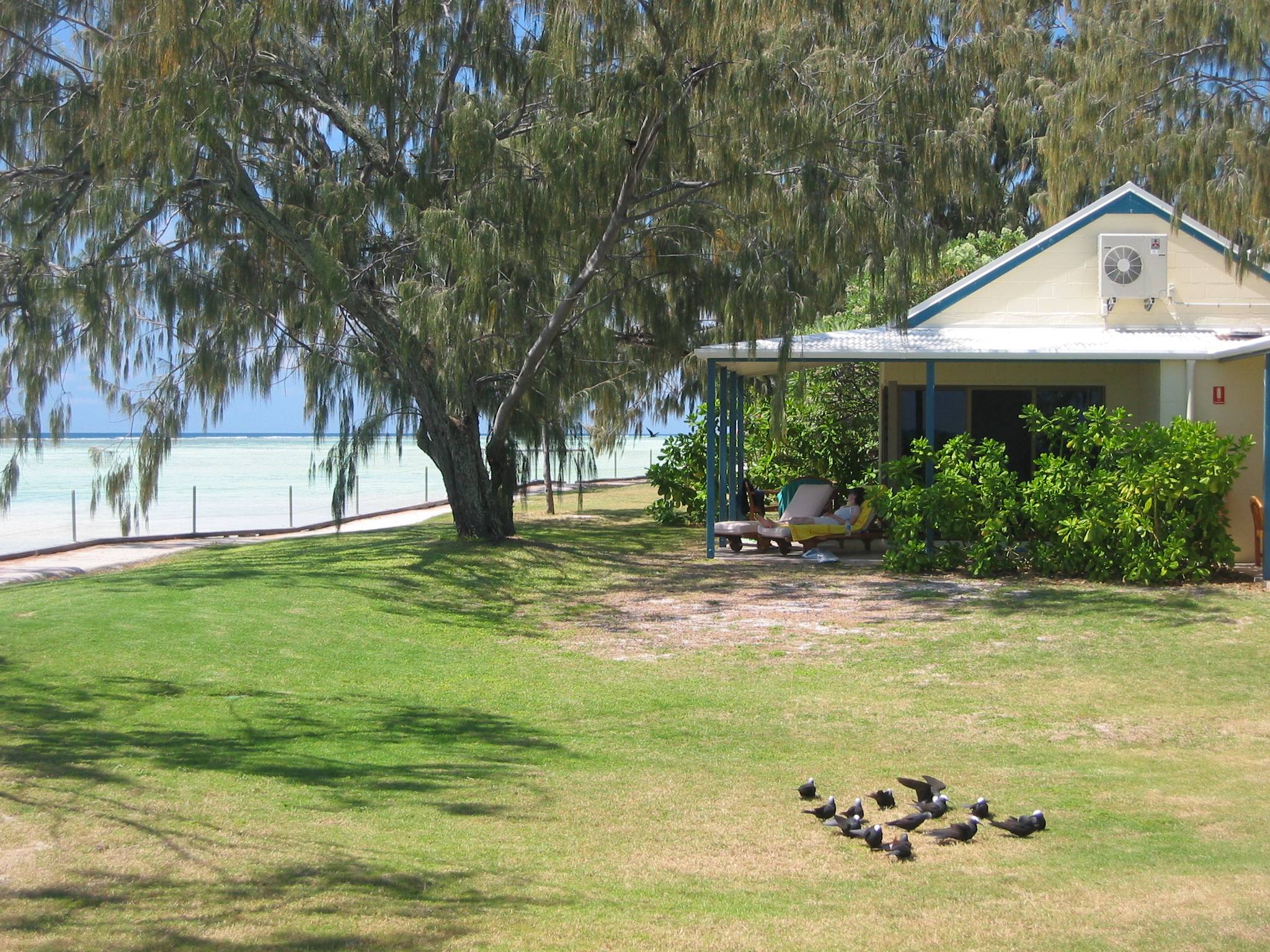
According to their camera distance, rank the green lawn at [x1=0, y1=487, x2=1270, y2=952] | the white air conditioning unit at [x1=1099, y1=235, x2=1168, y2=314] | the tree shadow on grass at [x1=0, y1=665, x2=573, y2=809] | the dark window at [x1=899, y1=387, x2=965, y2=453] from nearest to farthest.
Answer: the green lawn at [x1=0, y1=487, x2=1270, y2=952], the tree shadow on grass at [x1=0, y1=665, x2=573, y2=809], the white air conditioning unit at [x1=1099, y1=235, x2=1168, y2=314], the dark window at [x1=899, y1=387, x2=965, y2=453]

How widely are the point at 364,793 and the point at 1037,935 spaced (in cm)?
323

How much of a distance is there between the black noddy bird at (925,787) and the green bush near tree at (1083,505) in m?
7.96

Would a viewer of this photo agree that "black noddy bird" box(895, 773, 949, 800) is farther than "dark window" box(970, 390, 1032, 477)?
No

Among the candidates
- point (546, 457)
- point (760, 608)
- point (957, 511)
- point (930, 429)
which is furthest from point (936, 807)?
point (546, 457)

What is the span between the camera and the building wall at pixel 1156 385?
14.1m

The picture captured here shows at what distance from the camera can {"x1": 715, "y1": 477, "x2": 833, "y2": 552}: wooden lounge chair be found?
15.9m

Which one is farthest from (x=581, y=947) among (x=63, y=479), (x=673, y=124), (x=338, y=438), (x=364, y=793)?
(x=63, y=479)

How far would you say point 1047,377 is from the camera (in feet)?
53.4

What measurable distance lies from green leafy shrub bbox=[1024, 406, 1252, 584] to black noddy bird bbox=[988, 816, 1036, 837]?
27.0ft

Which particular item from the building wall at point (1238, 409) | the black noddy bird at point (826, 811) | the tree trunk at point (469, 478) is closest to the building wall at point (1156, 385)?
the building wall at point (1238, 409)

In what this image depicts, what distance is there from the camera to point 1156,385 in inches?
615

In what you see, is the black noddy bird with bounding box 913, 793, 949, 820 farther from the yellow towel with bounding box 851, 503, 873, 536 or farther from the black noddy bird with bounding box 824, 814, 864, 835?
the yellow towel with bounding box 851, 503, 873, 536

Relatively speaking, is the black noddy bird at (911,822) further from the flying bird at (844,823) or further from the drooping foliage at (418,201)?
the drooping foliage at (418,201)

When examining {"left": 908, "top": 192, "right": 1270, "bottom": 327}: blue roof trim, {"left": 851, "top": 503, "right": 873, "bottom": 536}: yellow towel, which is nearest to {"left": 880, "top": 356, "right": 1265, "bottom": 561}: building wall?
{"left": 908, "top": 192, "right": 1270, "bottom": 327}: blue roof trim
